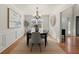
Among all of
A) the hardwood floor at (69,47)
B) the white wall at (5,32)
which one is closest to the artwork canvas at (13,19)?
the white wall at (5,32)

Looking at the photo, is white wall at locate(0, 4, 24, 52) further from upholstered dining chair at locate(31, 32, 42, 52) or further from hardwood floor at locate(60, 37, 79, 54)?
hardwood floor at locate(60, 37, 79, 54)

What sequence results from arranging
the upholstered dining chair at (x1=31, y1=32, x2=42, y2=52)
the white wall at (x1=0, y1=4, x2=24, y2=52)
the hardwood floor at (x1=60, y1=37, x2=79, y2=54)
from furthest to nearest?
1. the hardwood floor at (x1=60, y1=37, x2=79, y2=54)
2. the upholstered dining chair at (x1=31, y1=32, x2=42, y2=52)
3. the white wall at (x1=0, y1=4, x2=24, y2=52)

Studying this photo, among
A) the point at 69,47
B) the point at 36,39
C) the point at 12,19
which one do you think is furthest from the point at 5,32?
the point at 69,47

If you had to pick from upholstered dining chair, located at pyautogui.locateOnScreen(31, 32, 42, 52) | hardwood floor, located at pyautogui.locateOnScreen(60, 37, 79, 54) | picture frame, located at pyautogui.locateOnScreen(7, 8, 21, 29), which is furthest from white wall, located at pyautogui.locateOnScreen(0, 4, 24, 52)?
hardwood floor, located at pyautogui.locateOnScreen(60, 37, 79, 54)

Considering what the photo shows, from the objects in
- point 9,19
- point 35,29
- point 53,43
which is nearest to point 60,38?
point 53,43

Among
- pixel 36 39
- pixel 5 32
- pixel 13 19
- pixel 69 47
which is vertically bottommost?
pixel 69 47

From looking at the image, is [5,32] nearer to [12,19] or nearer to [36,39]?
[12,19]

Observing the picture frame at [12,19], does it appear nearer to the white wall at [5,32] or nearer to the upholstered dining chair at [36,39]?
the white wall at [5,32]

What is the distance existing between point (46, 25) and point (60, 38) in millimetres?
811

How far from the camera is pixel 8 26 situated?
164 inches

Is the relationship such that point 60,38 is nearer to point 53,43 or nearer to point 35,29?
point 53,43

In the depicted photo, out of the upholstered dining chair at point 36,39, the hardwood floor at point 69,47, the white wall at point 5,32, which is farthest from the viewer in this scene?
the hardwood floor at point 69,47

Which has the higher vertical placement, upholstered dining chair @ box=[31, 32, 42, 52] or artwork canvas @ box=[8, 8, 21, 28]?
artwork canvas @ box=[8, 8, 21, 28]

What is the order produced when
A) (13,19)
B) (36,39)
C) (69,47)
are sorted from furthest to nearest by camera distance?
(69,47) → (13,19) → (36,39)
